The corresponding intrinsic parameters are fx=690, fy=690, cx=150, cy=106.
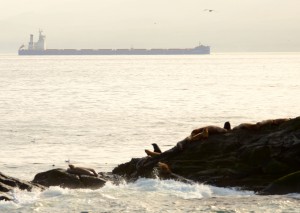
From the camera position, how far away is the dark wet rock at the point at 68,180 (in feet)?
93.4

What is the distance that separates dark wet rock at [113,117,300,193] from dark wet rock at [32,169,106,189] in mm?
2188

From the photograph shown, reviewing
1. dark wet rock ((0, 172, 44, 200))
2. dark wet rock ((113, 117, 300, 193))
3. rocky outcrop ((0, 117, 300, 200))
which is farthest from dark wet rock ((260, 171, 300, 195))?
dark wet rock ((0, 172, 44, 200))

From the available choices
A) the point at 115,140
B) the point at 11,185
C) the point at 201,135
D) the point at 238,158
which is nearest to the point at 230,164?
the point at 238,158

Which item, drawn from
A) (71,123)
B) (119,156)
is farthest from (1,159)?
(71,123)

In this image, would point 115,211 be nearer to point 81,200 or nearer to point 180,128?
point 81,200

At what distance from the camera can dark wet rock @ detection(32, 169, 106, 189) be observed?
28.5 meters

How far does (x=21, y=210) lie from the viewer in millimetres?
24547

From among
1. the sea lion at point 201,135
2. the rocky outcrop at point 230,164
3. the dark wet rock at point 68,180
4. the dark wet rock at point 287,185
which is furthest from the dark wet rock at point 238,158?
the dark wet rock at point 68,180

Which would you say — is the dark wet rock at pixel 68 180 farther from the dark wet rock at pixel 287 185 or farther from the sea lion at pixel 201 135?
the dark wet rock at pixel 287 185

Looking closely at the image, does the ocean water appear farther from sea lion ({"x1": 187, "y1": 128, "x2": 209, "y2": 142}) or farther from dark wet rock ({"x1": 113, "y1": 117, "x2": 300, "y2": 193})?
sea lion ({"x1": 187, "y1": 128, "x2": 209, "y2": 142})

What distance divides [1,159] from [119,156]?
6857 millimetres

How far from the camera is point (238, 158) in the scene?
29016 mm

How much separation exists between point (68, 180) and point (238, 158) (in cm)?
717

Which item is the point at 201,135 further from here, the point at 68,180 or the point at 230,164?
the point at 68,180
